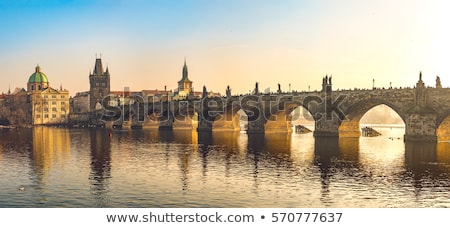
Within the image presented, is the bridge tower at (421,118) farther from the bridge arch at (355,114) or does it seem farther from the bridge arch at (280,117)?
the bridge arch at (280,117)

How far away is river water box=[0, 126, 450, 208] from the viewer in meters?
28.5

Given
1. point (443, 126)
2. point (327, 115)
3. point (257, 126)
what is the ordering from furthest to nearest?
point (257, 126) < point (327, 115) < point (443, 126)

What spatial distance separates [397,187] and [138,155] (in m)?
30.4

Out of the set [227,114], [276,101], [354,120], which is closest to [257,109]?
[276,101]

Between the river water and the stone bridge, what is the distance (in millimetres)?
10089

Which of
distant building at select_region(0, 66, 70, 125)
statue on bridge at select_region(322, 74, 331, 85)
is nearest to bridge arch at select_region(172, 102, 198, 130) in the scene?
statue on bridge at select_region(322, 74, 331, 85)

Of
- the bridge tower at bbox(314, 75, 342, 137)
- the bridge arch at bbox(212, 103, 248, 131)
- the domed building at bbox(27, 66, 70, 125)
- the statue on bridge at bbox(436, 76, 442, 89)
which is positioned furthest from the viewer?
the domed building at bbox(27, 66, 70, 125)

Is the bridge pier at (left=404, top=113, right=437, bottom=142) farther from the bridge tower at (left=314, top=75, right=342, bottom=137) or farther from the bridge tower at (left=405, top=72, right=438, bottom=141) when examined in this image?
the bridge tower at (left=314, top=75, right=342, bottom=137)

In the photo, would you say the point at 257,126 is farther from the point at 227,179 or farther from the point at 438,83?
the point at 227,179

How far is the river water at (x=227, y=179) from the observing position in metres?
28.5

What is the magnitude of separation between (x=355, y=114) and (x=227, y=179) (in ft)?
158

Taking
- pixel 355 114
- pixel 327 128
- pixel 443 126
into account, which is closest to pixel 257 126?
pixel 327 128

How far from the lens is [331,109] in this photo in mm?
79812

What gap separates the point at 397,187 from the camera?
32875mm
